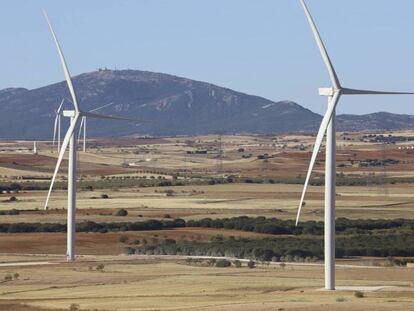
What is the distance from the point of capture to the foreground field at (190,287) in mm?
60125

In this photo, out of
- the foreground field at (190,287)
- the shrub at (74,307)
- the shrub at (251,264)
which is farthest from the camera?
the shrub at (251,264)

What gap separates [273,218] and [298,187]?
64393 mm

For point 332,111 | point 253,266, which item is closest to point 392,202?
point 253,266

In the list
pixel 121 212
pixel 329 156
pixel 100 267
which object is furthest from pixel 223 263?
pixel 121 212

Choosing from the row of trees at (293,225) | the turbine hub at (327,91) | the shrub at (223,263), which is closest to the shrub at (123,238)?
the row of trees at (293,225)

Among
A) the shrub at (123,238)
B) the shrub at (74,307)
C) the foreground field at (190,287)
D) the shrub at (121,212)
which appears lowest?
the shrub at (74,307)

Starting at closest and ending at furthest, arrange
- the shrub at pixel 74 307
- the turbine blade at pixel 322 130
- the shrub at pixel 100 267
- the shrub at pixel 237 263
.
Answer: the shrub at pixel 74 307 < the turbine blade at pixel 322 130 < the shrub at pixel 100 267 < the shrub at pixel 237 263

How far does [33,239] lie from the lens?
109438 millimetres

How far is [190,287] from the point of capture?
7056 cm

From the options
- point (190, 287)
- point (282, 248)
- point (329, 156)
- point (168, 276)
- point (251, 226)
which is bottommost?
point (190, 287)

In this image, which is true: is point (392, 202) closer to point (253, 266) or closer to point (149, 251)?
point (149, 251)

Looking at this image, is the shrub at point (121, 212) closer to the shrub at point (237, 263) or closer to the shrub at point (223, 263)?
the shrub at point (223, 263)

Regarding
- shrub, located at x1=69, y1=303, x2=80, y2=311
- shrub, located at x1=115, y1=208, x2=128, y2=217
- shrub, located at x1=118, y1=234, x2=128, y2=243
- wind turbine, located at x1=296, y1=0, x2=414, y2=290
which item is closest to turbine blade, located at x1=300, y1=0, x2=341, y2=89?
wind turbine, located at x1=296, y1=0, x2=414, y2=290

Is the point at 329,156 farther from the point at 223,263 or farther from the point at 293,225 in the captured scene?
the point at 293,225
